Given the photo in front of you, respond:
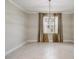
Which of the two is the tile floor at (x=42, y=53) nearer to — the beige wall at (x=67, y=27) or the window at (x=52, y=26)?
the window at (x=52, y=26)

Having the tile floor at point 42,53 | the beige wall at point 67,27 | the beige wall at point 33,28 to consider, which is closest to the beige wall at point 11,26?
the tile floor at point 42,53

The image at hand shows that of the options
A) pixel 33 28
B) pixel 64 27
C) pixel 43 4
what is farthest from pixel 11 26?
pixel 64 27

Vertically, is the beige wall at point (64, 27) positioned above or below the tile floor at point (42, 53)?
above

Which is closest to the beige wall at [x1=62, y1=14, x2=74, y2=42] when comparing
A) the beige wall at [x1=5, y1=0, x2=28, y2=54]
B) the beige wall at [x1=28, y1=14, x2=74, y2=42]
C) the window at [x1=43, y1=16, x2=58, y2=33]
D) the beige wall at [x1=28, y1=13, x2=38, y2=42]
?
the beige wall at [x1=28, y1=14, x2=74, y2=42]

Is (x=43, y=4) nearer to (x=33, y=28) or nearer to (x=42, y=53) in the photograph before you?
A: (x=42, y=53)

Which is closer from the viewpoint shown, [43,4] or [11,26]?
[11,26]

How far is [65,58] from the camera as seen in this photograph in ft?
13.9

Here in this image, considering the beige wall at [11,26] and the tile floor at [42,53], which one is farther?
the beige wall at [11,26]

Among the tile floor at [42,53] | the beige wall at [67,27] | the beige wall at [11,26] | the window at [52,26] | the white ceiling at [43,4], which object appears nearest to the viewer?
the tile floor at [42,53]

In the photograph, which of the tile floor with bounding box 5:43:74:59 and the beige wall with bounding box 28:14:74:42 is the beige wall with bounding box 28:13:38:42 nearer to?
the beige wall with bounding box 28:14:74:42

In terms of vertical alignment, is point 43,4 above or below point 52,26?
above
